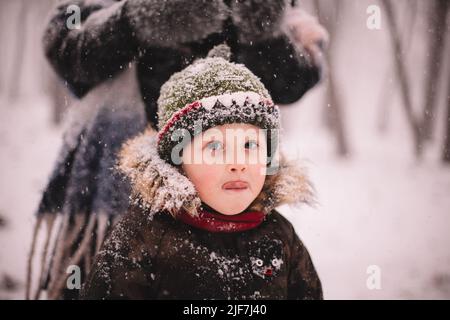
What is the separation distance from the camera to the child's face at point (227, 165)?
135cm

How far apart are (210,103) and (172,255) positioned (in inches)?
24.0

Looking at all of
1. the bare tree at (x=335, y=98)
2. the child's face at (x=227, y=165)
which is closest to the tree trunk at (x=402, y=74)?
the bare tree at (x=335, y=98)

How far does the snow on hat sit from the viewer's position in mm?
1363

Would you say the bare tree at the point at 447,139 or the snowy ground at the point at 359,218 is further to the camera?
the bare tree at the point at 447,139

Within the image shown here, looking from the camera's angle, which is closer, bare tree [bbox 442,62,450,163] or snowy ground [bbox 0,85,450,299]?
snowy ground [bbox 0,85,450,299]

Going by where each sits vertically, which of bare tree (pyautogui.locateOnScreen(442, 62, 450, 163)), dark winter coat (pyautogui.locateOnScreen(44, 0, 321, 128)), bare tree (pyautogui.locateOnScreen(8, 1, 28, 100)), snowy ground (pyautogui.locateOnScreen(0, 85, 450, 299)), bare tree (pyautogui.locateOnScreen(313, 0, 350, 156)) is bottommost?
snowy ground (pyautogui.locateOnScreen(0, 85, 450, 299))

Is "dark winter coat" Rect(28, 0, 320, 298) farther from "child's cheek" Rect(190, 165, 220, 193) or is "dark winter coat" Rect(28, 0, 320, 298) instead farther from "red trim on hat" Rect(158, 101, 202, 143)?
"child's cheek" Rect(190, 165, 220, 193)

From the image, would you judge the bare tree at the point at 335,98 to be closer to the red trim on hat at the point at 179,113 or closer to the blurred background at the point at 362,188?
the blurred background at the point at 362,188

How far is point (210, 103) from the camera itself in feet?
4.49

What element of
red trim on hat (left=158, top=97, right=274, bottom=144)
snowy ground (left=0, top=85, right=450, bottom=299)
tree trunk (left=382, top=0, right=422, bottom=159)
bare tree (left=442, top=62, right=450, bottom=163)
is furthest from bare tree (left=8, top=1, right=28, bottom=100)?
red trim on hat (left=158, top=97, right=274, bottom=144)

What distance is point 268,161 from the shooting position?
1.64 meters

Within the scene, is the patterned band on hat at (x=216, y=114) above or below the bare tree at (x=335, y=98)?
below

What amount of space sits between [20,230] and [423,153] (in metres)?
8.16
